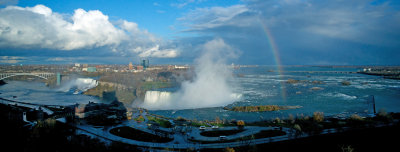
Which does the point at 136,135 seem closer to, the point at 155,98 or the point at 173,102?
the point at 173,102

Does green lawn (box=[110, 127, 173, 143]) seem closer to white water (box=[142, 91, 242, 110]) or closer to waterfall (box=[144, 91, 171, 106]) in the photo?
white water (box=[142, 91, 242, 110])

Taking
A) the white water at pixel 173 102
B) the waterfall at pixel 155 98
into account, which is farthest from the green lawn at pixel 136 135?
the waterfall at pixel 155 98

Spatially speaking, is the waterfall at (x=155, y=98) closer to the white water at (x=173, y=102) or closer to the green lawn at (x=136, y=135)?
the white water at (x=173, y=102)

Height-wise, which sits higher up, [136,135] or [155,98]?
[155,98]

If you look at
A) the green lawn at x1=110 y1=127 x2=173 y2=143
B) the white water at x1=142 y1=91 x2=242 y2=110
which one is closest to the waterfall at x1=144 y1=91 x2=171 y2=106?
the white water at x1=142 y1=91 x2=242 y2=110

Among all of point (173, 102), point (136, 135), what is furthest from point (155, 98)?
point (136, 135)

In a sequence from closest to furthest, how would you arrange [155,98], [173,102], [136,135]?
[136,135]
[173,102]
[155,98]

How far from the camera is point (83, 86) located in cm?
5138

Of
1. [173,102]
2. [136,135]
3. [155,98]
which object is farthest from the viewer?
[155,98]

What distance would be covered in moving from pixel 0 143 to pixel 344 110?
1047 inches

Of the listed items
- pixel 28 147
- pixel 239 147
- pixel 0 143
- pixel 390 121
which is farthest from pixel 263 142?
pixel 0 143

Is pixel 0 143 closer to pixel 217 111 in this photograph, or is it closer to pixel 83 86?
pixel 217 111

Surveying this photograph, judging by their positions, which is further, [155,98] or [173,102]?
[155,98]

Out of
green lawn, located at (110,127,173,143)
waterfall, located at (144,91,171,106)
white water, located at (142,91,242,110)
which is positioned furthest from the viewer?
waterfall, located at (144,91,171,106)
